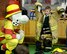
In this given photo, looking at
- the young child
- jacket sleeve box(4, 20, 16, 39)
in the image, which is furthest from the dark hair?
the young child

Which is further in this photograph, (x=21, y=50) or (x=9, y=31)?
(x=9, y=31)

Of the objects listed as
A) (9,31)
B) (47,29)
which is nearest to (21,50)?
(9,31)

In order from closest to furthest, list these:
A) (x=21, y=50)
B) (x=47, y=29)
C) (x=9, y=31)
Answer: (x=21, y=50) → (x=9, y=31) → (x=47, y=29)

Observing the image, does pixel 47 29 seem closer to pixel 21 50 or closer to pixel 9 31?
pixel 9 31

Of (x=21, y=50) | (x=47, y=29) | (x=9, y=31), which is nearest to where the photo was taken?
(x=21, y=50)

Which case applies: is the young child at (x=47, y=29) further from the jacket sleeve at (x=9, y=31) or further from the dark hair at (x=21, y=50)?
the dark hair at (x=21, y=50)

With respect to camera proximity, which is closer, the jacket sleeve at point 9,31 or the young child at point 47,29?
the jacket sleeve at point 9,31

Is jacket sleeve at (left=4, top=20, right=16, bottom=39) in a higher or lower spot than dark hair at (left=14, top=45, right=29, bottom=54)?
higher

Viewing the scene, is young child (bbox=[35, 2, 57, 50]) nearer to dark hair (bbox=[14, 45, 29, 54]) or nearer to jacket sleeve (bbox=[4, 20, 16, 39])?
jacket sleeve (bbox=[4, 20, 16, 39])

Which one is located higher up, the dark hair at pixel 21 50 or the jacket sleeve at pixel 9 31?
the jacket sleeve at pixel 9 31

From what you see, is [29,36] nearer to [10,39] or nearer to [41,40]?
[41,40]

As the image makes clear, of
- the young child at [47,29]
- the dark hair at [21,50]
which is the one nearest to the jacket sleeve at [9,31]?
the dark hair at [21,50]

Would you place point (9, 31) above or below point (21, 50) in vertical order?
above

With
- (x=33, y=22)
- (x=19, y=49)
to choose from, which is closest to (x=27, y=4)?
(x=33, y=22)
